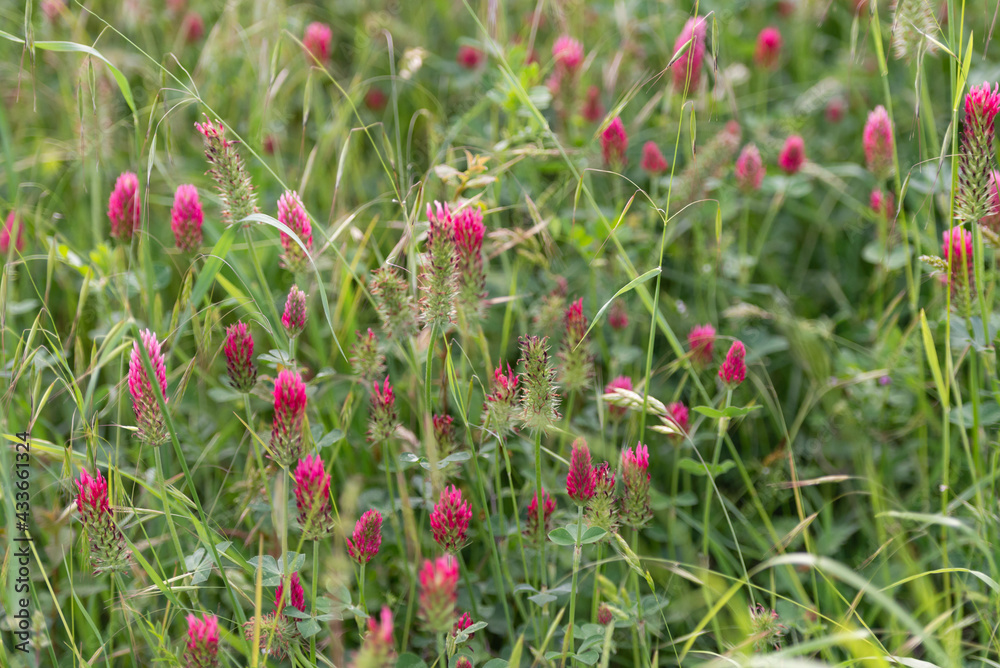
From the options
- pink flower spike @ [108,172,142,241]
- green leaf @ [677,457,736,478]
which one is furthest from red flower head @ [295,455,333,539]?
pink flower spike @ [108,172,142,241]

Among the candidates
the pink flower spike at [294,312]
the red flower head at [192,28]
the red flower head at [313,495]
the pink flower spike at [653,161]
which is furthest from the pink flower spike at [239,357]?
the red flower head at [192,28]

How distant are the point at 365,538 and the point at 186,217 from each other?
881mm

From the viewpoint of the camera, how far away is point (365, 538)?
1.47 metres

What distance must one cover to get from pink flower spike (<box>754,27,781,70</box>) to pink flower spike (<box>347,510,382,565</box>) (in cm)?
244

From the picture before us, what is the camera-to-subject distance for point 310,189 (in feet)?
8.95

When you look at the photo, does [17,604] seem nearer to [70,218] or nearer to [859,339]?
[70,218]

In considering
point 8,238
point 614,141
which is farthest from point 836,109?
point 8,238

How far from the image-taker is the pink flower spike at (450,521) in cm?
146

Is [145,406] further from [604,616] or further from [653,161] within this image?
[653,161]

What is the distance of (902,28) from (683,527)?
134cm

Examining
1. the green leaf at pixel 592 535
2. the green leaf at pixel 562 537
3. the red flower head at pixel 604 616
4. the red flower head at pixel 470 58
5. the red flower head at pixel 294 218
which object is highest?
the red flower head at pixel 470 58

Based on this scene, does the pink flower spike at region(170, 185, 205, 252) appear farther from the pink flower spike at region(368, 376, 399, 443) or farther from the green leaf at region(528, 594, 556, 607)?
the green leaf at region(528, 594, 556, 607)

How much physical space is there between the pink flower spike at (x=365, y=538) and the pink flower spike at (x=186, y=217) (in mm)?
807

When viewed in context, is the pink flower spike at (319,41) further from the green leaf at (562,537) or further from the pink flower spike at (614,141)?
the green leaf at (562,537)
